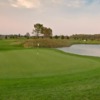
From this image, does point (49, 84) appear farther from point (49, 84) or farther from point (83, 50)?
point (83, 50)

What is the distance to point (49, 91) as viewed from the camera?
24.4 ft

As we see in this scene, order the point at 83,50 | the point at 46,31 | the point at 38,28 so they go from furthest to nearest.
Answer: the point at 46,31 < the point at 38,28 < the point at 83,50

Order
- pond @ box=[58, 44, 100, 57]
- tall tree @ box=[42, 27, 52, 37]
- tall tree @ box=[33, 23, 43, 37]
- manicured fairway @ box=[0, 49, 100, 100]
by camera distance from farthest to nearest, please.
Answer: tall tree @ box=[42, 27, 52, 37] → tall tree @ box=[33, 23, 43, 37] → pond @ box=[58, 44, 100, 57] → manicured fairway @ box=[0, 49, 100, 100]

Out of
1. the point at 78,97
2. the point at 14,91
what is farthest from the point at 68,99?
the point at 14,91

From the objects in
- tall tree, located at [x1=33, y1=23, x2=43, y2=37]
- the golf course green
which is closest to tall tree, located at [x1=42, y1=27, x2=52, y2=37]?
tall tree, located at [x1=33, y1=23, x2=43, y2=37]

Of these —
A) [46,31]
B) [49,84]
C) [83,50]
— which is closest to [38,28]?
[46,31]

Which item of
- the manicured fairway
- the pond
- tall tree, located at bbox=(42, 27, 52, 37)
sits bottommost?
the pond

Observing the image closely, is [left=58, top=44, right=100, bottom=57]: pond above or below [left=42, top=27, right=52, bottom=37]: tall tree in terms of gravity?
below

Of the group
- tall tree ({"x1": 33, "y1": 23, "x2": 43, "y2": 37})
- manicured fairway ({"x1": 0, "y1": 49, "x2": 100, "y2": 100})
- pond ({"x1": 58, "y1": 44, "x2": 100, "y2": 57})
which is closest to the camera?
manicured fairway ({"x1": 0, "y1": 49, "x2": 100, "y2": 100})

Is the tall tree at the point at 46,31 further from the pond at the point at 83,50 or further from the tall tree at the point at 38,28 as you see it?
the pond at the point at 83,50

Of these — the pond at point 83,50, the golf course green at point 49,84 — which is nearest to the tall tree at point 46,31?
the pond at point 83,50

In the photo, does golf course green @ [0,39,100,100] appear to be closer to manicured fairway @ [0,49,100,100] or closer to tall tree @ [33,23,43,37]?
manicured fairway @ [0,49,100,100]

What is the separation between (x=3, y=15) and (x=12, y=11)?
163 centimetres

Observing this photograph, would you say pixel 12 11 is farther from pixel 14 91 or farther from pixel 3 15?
pixel 14 91
